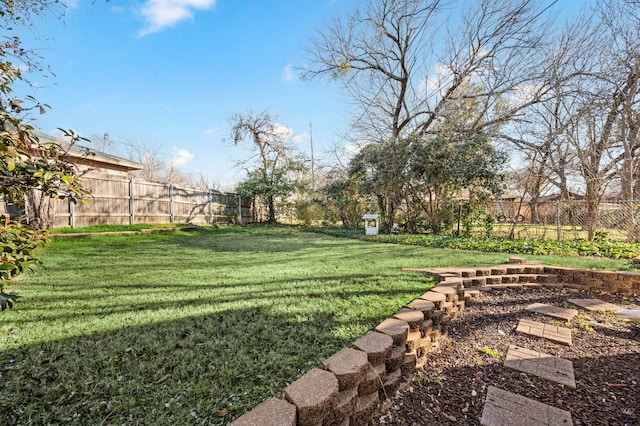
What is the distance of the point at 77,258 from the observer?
4254 millimetres

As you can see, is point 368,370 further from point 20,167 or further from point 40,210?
point 40,210

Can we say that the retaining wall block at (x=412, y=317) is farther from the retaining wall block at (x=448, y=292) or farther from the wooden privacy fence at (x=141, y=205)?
the wooden privacy fence at (x=141, y=205)

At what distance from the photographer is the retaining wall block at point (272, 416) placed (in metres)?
0.96

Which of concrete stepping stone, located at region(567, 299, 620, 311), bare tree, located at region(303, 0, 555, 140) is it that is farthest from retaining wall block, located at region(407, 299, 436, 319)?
bare tree, located at region(303, 0, 555, 140)

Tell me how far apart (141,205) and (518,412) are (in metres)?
10.9

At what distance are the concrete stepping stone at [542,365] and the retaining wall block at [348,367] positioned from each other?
4.01 feet

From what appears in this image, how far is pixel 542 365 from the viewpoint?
1.87m

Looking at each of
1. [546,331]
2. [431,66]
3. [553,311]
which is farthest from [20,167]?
[431,66]

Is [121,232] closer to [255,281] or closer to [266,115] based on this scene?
[255,281]

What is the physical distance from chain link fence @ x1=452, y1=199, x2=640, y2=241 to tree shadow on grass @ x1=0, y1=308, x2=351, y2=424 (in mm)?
7558

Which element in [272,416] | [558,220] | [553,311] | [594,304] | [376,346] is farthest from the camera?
[558,220]

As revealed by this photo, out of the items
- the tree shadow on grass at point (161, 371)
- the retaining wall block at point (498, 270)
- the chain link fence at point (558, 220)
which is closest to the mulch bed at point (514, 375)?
the tree shadow on grass at point (161, 371)

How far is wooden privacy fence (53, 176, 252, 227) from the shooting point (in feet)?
25.2

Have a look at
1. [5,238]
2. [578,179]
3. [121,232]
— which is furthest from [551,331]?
[121,232]
